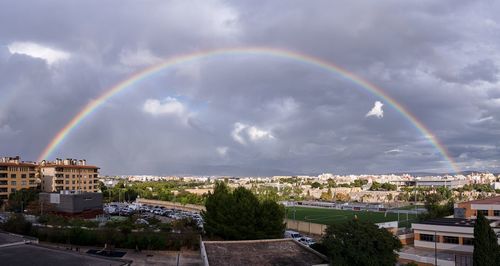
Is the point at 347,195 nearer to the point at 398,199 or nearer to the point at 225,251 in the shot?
the point at 398,199

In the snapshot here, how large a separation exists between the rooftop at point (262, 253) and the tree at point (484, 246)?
7.57 meters

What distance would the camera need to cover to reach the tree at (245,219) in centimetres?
3142

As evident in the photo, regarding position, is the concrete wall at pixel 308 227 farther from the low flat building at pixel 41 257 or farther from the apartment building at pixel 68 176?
the apartment building at pixel 68 176

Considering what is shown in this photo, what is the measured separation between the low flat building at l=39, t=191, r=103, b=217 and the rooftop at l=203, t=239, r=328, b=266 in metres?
31.9

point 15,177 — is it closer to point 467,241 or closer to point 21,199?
point 21,199

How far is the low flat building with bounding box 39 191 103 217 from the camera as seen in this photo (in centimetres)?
5169

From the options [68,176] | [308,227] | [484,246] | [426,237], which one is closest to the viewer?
[484,246]

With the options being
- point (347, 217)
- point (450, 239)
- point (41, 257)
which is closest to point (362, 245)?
point (450, 239)

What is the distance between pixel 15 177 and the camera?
67125 millimetres

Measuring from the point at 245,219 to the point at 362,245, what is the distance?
494 inches

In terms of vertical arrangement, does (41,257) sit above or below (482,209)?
below

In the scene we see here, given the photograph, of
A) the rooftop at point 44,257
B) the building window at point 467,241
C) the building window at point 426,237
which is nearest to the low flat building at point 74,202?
the rooftop at point 44,257

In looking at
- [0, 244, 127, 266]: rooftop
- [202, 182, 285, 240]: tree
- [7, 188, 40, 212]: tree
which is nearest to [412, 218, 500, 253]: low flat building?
[202, 182, 285, 240]: tree

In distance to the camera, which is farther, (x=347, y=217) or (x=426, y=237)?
(x=347, y=217)
